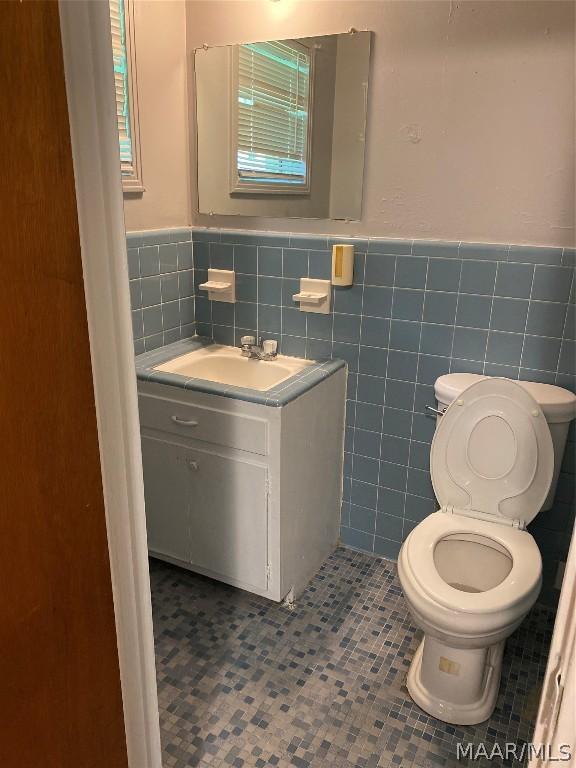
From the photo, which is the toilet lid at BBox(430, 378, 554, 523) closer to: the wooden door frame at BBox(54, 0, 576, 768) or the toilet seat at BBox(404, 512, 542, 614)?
the toilet seat at BBox(404, 512, 542, 614)

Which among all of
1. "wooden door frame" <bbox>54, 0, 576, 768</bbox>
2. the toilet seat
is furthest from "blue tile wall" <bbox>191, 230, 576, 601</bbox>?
"wooden door frame" <bbox>54, 0, 576, 768</bbox>

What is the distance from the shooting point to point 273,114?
214 centimetres

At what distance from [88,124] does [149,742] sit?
1.11 m

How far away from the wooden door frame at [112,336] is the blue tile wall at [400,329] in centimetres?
133

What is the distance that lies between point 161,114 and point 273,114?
1.35ft

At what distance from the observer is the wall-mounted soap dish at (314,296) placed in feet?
7.11

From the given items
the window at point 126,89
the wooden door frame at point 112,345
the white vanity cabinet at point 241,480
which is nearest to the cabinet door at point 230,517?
the white vanity cabinet at point 241,480

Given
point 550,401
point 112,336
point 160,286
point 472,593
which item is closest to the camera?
point 112,336

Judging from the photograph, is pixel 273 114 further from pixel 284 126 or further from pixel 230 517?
pixel 230 517

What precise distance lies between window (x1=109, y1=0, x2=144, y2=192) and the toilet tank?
1296 millimetres

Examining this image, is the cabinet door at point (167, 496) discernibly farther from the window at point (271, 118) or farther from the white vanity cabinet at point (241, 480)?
the window at point (271, 118)

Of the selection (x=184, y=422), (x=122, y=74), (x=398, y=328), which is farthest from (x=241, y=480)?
(x=122, y=74)

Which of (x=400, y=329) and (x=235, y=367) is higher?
(x=400, y=329)

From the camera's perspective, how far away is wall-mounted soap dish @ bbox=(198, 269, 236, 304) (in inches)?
92.0
